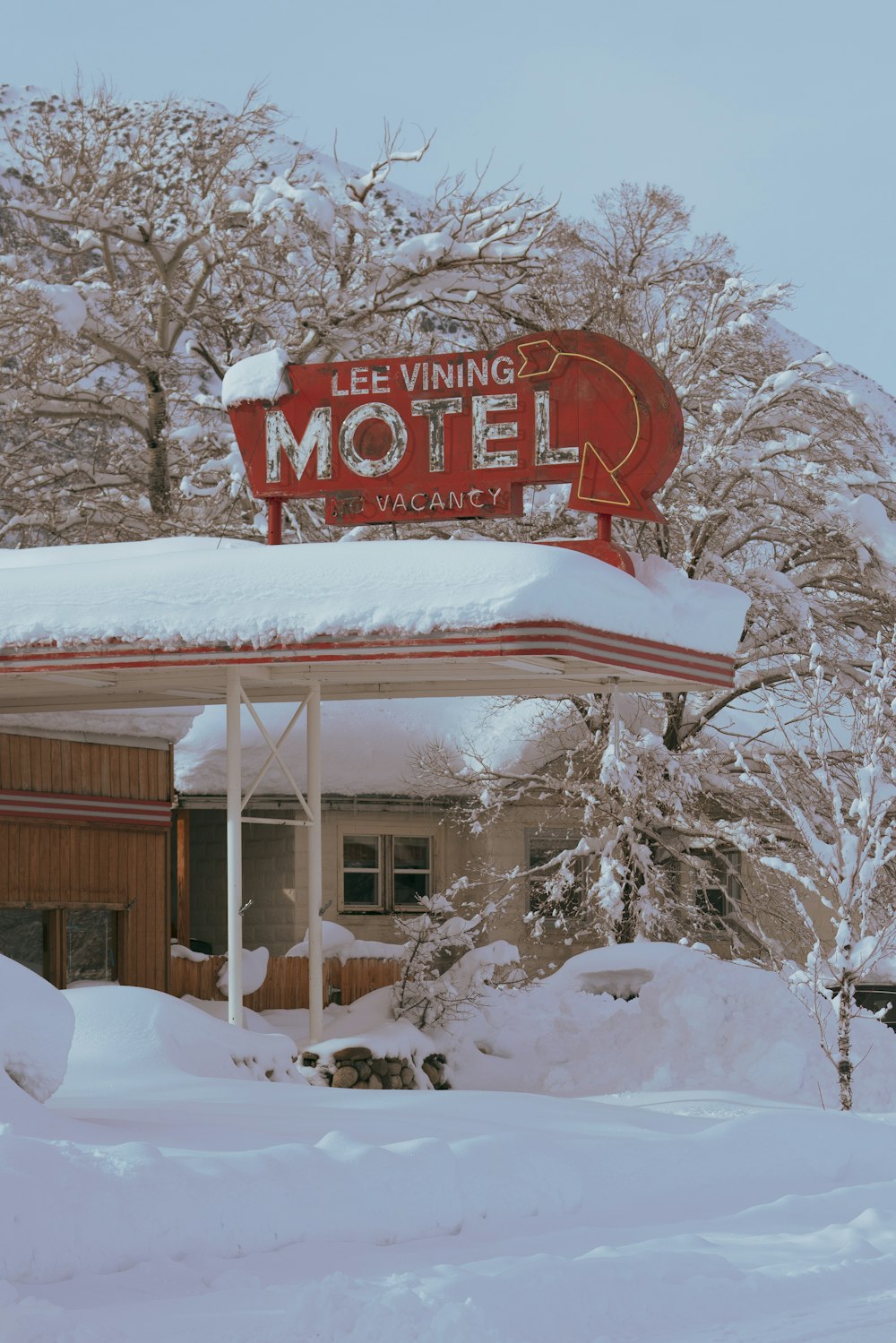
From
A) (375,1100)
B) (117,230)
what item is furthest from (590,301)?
(375,1100)

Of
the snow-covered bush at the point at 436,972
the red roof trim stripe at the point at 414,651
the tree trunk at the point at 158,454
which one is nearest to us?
the red roof trim stripe at the point at 414,651

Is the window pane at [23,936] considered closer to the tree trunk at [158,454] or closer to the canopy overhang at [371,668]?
the canopy overhang at [371,668]

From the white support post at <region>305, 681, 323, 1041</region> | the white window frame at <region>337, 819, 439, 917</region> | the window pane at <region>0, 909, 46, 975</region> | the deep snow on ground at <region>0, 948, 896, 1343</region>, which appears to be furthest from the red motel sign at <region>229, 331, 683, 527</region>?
the white window frame at <region>337, 819, 439, 917</region>

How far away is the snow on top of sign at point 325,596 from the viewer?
1180 centimetres

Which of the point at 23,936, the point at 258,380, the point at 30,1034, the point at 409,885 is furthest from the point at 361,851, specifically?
the point at 30,1034

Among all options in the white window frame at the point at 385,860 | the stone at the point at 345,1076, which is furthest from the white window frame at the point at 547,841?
the stone at the point at 345,1076

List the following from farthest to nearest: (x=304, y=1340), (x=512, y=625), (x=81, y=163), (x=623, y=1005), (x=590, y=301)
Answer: (x=81, y=163) < (x=590, y=301) < (x=623, y=1005) < (x=512, y=625) < (x=304, y=1340)

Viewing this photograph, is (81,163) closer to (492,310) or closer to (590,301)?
(492,310)

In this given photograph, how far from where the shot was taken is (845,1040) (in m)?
12.0

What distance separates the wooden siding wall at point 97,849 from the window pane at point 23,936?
0.69 ft

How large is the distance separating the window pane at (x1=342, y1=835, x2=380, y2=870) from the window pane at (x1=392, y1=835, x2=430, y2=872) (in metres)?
0.27

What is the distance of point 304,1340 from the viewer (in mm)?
5203

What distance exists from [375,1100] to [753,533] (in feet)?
42.3

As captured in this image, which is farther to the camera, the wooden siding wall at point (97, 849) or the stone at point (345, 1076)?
the wooden siding wall at point (97, 849)
